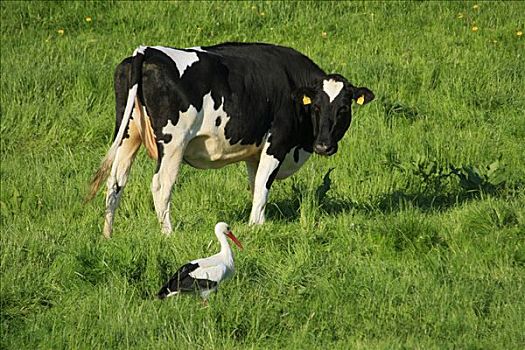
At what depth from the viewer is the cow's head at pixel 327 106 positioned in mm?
10492

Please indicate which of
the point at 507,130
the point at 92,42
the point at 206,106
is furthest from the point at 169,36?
the point at 206,106

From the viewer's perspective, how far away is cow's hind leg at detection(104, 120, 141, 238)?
10070mm

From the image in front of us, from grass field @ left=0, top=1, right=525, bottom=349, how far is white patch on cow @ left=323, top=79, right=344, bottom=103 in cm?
87

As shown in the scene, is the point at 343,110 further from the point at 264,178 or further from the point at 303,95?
the point at 264,178

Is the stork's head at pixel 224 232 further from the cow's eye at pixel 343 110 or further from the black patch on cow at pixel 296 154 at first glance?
the cow's eye at pixel 343 110

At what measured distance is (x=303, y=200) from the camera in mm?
9883

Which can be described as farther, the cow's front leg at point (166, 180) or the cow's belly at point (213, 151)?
the cow's belly at point (213, 151)

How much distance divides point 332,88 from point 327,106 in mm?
169

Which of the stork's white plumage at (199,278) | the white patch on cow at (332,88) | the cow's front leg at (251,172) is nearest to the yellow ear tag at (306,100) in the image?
the white patch on cow at (332,88)

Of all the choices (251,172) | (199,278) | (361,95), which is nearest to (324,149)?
(361,95)

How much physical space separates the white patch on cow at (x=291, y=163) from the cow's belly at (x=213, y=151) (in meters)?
0.44

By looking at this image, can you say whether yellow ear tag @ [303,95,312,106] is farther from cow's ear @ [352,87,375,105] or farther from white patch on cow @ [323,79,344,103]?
cow's ear @ [352,87,375,105]

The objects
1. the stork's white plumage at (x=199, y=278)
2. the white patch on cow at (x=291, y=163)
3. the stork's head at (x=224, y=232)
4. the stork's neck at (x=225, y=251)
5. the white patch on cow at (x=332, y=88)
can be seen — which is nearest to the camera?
the stork's white plumage at (x=199, y=278)

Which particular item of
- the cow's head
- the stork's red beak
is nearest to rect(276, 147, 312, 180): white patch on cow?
the cow's head
